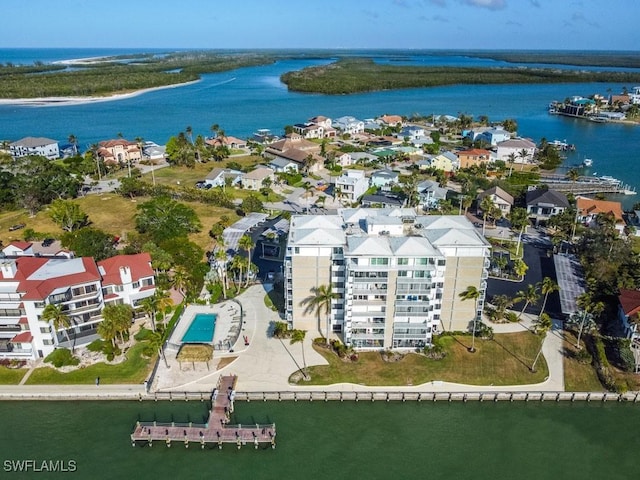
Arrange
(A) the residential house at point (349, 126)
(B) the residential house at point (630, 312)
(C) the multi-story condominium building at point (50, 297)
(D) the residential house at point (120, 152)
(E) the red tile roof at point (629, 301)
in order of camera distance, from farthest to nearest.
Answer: (A) the residential house at point (349, 126)
(D) the residential house at point (120, 152)
(E) the red tile roof at point (629, 301)
(B) the residential house at point (630, 312)
(C) the multi-story condominium building at point (50, 297)

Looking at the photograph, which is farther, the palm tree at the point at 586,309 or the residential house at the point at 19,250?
the residential house at the point at 19,250

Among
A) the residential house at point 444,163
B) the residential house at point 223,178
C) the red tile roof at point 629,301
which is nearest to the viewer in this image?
the red tile roof at point 629,301

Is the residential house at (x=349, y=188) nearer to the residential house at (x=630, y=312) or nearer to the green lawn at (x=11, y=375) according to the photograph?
the residential house at (x=630, y=312)

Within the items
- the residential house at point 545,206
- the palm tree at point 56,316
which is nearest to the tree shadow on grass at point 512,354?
the residential house at point 545,206

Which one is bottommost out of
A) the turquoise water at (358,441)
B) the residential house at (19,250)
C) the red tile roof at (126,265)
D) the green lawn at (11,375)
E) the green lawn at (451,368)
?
the turquoise water at (358,441)

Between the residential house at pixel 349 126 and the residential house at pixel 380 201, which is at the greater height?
the residential house at pixel 349 126

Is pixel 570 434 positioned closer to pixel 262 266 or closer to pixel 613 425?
pixel 613 425
